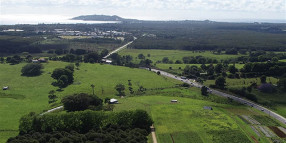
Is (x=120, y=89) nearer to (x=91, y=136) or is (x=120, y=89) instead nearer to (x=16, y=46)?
(x=91, y=136)

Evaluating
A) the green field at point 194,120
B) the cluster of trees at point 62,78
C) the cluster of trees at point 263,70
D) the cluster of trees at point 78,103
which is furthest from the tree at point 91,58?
the cluster of trees at point 263,70

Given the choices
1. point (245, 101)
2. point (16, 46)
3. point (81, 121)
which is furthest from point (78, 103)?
point (16, 46)

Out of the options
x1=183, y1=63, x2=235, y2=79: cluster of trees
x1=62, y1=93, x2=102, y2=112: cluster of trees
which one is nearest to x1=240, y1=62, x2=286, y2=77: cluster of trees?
x1=183, y1=63, x2=235, y2=79: cluster of trees

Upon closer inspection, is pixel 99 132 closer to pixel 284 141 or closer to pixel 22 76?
pixel 284 141

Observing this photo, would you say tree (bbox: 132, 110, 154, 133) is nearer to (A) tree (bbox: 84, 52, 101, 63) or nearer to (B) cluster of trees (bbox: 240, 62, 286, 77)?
(B) cluster of trees (bbox: 240, 62, 286, 77)

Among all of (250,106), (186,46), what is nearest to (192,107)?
(250,106)

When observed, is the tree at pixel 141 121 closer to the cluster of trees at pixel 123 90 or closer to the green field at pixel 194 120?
the green field at pixel 194 120
